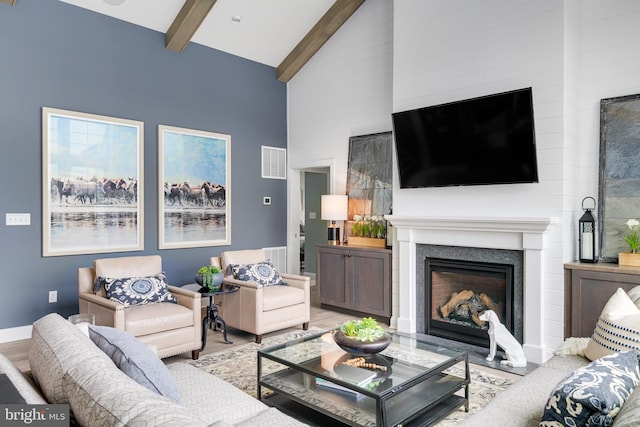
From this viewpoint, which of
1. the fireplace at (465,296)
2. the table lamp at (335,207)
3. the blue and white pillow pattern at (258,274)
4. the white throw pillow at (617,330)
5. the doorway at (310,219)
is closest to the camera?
the white throw pillow at (617,330)

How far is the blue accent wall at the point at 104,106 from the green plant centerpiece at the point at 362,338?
341cm

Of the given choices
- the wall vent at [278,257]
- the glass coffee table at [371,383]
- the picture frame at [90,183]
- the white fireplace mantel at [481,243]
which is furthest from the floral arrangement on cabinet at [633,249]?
the picture frame at [90,183]

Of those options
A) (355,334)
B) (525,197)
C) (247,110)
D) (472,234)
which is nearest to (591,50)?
(525,197)

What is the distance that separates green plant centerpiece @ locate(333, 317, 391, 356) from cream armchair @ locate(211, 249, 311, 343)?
168 cm

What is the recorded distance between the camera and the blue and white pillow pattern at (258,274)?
4387mm

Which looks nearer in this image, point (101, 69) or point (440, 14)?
point (440, 14)

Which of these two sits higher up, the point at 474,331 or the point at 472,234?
the point at 472,234

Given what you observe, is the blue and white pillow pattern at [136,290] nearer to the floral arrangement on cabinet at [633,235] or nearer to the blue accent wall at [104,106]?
the blue accent wall at [104,106]

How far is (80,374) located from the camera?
117 centimetres

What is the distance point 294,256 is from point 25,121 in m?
3.86

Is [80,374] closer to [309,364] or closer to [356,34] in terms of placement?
[309,364]

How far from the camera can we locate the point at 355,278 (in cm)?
506

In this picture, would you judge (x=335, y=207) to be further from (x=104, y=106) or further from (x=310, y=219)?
(x=104, y=106)

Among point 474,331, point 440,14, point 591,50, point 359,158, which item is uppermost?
point 440,14
